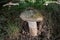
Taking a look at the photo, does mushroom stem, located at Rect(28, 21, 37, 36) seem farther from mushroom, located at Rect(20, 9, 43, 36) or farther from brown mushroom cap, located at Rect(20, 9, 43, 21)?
brown mushroom cap, located at Rect(20, 9, 43, 21)

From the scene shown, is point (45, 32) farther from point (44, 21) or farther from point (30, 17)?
point (30, 17)

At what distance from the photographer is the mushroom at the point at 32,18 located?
116 inches

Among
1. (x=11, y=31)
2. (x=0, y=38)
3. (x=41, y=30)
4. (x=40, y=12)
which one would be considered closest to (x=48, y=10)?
(x=40, y=12)

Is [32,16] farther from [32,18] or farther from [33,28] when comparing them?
[33,28]

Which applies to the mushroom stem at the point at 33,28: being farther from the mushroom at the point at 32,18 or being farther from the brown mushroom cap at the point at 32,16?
the brown mushroom cap at the point at 32,16

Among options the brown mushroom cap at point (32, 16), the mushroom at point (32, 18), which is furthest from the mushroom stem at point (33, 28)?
the brown mushroom cap at point (32, 16)

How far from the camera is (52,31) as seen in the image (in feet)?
10.4

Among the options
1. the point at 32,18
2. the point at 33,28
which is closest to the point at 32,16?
the point at 32,18

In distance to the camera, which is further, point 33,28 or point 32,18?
point 33,28

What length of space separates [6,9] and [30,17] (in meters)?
0.87

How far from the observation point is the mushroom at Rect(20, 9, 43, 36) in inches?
116

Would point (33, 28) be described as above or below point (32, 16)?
below

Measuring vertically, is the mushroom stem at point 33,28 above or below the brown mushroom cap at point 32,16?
below

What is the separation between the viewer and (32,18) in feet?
9.63
